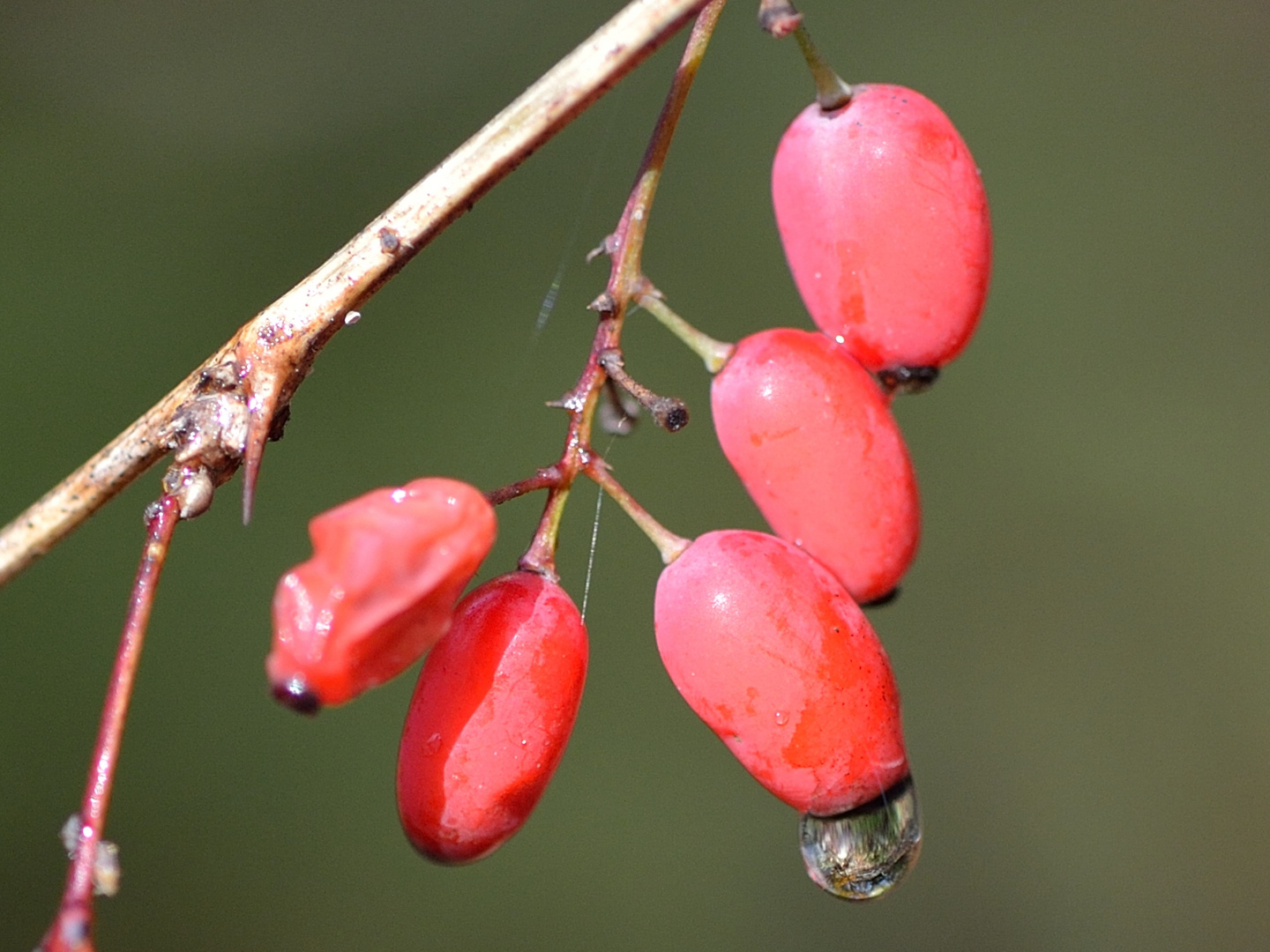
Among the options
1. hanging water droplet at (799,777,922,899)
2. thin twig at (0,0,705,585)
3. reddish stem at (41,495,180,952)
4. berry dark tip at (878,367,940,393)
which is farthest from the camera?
berry dark tip at (878,367,940,393)

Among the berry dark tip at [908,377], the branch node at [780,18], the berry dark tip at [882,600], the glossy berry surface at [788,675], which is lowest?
the glossy berry surface at [788,675]

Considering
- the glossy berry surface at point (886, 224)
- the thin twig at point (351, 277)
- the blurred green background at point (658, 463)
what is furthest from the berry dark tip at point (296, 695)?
the blurred green background at point (658, 463)

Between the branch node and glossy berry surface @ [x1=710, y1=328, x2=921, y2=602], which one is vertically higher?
the branch node

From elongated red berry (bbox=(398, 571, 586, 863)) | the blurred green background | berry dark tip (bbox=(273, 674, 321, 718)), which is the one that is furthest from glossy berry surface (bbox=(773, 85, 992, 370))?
the blurred green background

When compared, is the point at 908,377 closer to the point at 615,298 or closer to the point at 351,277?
the point at 615,298

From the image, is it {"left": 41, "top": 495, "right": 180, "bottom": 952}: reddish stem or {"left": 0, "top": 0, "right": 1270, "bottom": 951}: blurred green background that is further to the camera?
Answer: {"left": 0, "top": 0, "right": 1270, "bottom": 951}: blurred green background

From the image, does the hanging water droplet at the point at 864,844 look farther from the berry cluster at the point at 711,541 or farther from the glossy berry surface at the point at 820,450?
the glossy berry surface at the point at 820,450

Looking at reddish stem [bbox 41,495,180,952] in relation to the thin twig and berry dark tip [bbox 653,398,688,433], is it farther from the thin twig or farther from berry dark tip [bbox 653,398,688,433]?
berry dark tip [bbox 653,398,688,433]

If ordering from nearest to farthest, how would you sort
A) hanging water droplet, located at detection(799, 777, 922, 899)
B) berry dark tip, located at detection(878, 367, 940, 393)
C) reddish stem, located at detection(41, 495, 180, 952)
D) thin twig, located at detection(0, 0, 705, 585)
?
1. reddish stem, located at detection(41, 495, 180, 952)
2. thin twig, located at detection(0, 0, 705, 585)
3. hanging water droplet, located at detection(799, 777, 922, 899)
4. berry dark tip, located at detection(878, 367, 940, 393)
